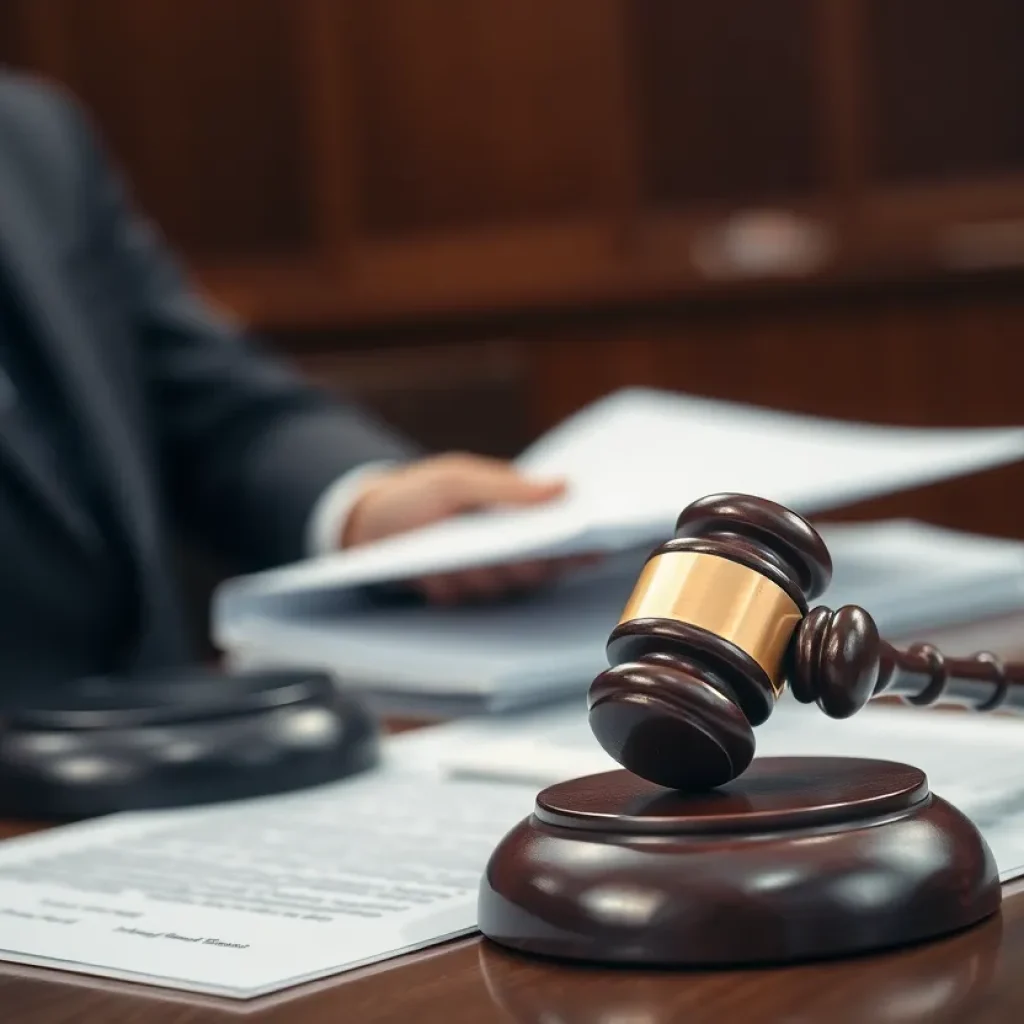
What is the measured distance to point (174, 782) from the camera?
2.17 ft

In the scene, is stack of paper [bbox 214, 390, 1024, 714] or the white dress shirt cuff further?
the white dress shirt cuff

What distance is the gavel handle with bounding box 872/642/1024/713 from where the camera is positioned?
0.47 m

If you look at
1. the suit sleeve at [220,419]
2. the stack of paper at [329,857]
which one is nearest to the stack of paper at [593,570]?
the stack of paper at [329,857]

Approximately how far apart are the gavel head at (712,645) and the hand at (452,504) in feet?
2.10

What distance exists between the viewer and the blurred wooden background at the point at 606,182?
2756 mm

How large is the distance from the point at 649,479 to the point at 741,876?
0.64 m

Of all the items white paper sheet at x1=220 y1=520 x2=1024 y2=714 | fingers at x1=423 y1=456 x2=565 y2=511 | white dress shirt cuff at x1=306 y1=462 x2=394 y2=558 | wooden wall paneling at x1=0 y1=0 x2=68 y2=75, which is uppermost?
wooden wall paneling at x1=0 y1=0 x2=68 y2=75

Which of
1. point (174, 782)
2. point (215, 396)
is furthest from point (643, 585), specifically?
point (215, 396)

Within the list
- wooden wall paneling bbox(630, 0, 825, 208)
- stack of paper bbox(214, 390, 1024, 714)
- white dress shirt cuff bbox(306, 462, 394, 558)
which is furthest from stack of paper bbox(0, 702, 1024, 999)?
wooden wall paneling bbox(630, 0, 825, 208)

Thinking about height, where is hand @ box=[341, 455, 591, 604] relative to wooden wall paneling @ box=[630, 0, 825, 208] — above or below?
below

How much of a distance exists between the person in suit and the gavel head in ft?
2.11

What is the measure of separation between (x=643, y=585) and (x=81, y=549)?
0.95 meters

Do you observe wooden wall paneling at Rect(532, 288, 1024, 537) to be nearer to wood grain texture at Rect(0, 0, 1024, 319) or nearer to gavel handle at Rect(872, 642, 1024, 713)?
wood grain texture at Rect(0, 0, 1024, 319)

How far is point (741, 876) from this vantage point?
0.39m
